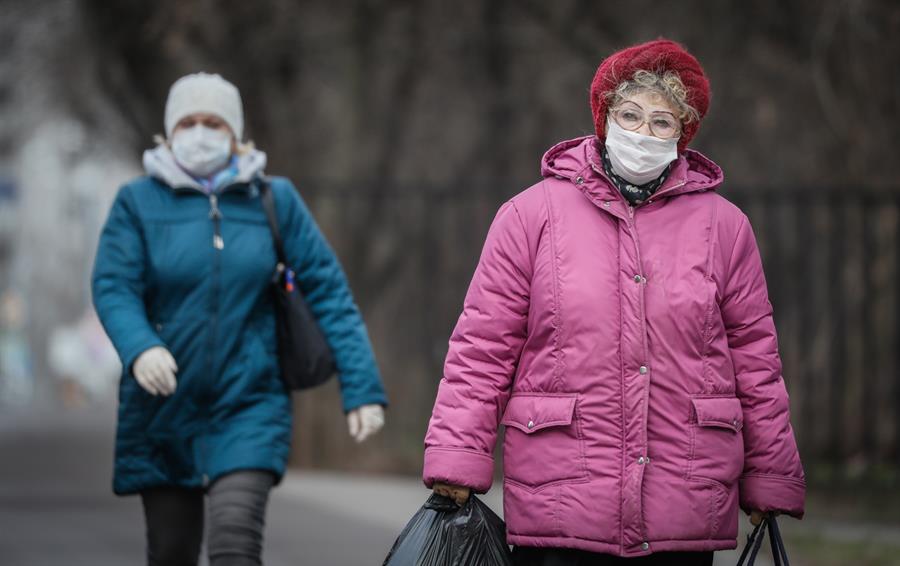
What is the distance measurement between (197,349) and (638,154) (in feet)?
5.05

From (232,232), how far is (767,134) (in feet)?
33.5

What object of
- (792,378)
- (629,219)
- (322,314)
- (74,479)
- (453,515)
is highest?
(629,219)

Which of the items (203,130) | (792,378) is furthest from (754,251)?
(792,378)

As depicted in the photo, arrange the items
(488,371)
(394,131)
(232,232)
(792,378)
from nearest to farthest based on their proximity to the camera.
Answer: (488,371) < (232,232) < (792,378) < (394,131)

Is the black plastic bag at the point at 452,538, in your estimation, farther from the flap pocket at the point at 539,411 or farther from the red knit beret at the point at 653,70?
the red knit beret at the point at 653,70

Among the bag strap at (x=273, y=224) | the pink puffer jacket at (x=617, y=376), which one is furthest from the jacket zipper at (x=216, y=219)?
the pink puffer jacket at (x=617, y=376)

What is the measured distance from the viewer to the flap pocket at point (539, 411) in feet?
11.7

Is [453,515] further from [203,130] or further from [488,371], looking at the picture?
[203,130]

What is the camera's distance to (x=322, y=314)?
16.1 feet

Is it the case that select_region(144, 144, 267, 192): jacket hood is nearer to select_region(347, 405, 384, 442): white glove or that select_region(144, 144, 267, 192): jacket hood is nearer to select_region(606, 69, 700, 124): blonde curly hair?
select_region(347, 405, 384, 442): white glove

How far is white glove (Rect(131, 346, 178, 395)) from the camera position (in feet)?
14.6

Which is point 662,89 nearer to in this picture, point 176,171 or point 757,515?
point 757,515

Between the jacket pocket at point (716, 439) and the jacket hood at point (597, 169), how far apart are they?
1.60 feet

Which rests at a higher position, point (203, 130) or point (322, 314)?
point (203, 130)
